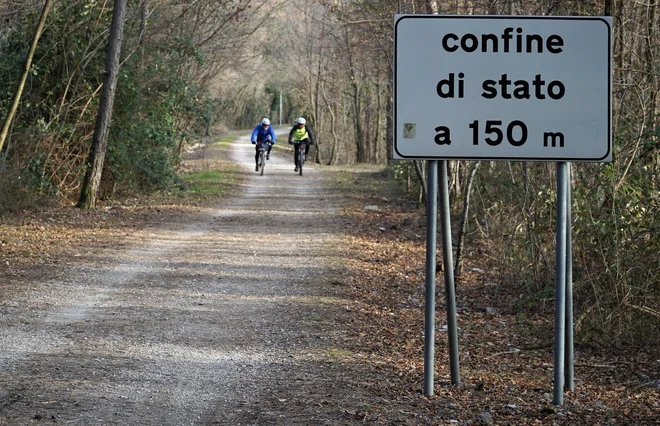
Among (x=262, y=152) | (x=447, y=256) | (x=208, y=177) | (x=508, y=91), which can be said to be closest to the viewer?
(x=508, y=91)

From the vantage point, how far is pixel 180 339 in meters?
7.75

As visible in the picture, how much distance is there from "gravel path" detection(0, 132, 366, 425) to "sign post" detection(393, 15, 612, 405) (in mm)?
1839

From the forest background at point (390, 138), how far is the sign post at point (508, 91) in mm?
2445

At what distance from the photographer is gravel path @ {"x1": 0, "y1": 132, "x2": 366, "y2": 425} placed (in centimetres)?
564

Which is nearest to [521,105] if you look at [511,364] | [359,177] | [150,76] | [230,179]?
[511,364]

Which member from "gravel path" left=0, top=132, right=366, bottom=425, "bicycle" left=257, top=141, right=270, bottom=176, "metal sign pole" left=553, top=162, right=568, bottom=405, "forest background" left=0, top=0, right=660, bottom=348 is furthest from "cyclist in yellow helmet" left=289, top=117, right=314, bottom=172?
"metal sign pole" left=553, top=162, right=568, bottom=405

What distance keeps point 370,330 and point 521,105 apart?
347cm

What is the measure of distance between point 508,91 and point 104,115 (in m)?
14.0

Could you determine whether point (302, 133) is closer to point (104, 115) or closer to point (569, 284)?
point (104, 115)

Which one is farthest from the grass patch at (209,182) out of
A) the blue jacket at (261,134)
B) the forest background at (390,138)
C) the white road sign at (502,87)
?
the white road sign at (502,87)

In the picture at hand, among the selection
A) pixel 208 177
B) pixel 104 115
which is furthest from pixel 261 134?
pixel 104 115

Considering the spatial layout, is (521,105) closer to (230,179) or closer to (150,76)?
(150,76)

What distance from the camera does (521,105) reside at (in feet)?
18.5

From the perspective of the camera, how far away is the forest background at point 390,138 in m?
8.07
